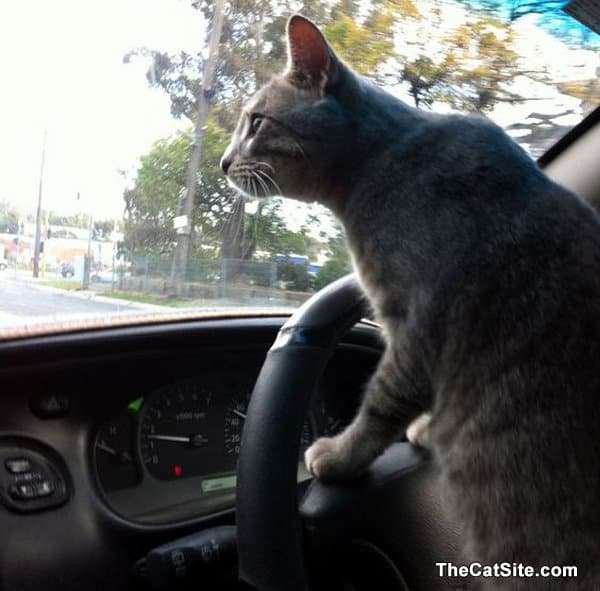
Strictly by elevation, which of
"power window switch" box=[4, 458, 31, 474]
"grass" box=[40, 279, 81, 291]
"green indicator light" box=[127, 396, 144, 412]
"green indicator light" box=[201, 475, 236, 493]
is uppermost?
"grass" box=[40, 279, 81, 291]

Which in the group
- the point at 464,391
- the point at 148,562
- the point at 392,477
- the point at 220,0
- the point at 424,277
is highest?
the point at 220,0

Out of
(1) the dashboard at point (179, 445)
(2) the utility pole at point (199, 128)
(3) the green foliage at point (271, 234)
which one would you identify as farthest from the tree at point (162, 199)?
(1) the dashboard at point (179, 445)

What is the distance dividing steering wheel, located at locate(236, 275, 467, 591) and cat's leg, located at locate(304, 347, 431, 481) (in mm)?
45

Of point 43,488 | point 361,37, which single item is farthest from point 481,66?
point 43,488

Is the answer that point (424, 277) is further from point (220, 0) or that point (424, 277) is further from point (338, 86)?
point (220, 0)

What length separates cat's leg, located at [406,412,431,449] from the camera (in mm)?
1330

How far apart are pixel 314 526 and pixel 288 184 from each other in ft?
3.13

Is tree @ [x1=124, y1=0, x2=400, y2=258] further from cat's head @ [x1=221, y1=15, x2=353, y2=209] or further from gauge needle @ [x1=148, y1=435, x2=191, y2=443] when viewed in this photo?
gauge needle @ [x1=148, y1=435, x2=191, y2=443]

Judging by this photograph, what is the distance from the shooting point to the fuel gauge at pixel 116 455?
144cm

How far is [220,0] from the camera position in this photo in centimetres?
154

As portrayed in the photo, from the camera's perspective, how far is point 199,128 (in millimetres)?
1622

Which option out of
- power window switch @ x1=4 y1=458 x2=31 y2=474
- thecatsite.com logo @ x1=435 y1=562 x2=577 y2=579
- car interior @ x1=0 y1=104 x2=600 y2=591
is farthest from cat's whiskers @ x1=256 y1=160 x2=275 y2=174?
thecatsite.com logo @ x1=435 y1=562 x2=577 y2=579

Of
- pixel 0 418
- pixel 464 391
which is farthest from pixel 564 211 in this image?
pixel 0 418

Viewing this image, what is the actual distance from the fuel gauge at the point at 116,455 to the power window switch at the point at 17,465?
0.57 ft
